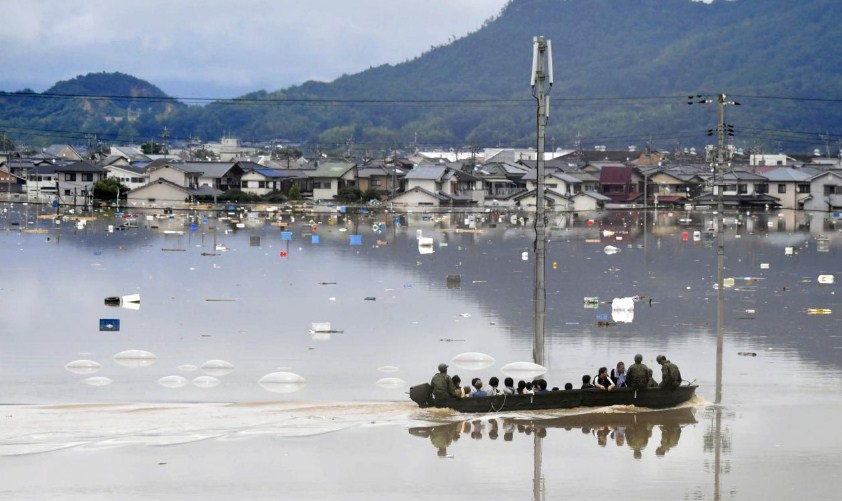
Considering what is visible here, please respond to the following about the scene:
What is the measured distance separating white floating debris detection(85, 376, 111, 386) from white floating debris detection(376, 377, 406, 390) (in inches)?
188

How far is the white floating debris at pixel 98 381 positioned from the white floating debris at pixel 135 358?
134cm

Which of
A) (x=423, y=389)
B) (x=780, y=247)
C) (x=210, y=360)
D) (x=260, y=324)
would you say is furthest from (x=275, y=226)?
(x=423, y=389)

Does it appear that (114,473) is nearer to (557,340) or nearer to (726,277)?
(557,340)

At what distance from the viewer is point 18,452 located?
1669cm

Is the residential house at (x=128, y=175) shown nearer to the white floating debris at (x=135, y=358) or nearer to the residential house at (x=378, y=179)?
the residential house at (x=378, y=179)

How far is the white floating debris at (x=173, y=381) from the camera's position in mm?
21766

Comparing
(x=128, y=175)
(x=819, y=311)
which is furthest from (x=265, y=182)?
(x=819, y=311)

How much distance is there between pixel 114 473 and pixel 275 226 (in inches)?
2004

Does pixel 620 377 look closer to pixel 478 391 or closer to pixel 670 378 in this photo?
pixel 670 378

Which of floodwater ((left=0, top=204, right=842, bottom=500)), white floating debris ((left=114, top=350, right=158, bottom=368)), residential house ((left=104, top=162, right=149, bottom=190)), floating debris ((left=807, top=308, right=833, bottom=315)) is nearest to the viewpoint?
floodwater ((left=0, top=204, right=842, bottom=500))

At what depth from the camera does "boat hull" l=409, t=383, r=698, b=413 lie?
18906mm

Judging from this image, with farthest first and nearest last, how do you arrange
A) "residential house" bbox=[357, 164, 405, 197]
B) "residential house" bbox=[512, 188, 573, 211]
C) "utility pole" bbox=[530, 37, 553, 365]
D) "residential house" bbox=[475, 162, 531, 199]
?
"residential house" bbox=[475, 162, 531, 199], "residential house" bbox=[357, 164, 405, 197], "residential house" bbox=[512, 188, 573, 211], "utility pole" bbox=[530, 37, 553, 365]

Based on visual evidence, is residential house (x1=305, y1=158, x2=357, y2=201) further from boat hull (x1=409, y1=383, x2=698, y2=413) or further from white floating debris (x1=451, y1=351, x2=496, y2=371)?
boat hull (x1=409, y1=383, x2=698, y2=413)

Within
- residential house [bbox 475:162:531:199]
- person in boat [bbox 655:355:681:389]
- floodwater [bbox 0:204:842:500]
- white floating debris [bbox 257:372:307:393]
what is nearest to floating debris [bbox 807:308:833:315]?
floodwater [bbox 0:204:842:500]
